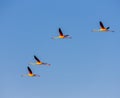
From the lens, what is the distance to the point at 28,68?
9094 centimetres

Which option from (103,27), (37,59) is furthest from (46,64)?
(103,27)

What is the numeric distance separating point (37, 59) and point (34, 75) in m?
3.83

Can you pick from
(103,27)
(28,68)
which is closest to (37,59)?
(28,68)

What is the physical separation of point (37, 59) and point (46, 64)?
4.12m

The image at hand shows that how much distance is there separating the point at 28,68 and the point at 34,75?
1.78 meters

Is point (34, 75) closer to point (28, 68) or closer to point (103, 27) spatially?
point (28, 68)

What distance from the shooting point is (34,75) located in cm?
9075

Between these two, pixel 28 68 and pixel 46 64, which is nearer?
pixel 46 64

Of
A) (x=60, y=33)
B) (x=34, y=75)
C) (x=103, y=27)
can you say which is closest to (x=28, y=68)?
(x=34, y=75)

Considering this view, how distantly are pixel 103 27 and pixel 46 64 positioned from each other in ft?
39.8

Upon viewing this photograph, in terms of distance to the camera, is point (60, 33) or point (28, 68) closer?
point (60, 33)

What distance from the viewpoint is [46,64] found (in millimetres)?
85000

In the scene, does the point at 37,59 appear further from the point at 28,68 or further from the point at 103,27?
the point at 103,27

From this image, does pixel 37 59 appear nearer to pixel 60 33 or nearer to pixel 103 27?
pixel 60 33
